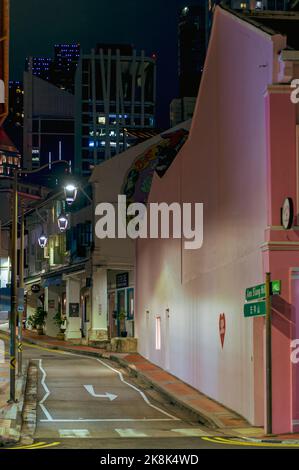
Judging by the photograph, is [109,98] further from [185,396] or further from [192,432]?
[192,432]

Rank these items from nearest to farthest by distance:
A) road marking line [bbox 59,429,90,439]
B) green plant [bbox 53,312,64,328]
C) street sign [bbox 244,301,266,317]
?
road marking line [bbox 59,429,90,439], street sign [bbox 244,301,266,317], green plant [bbox 53,312,64,328]

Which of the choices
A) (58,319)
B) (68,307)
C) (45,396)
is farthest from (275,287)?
(58,319)

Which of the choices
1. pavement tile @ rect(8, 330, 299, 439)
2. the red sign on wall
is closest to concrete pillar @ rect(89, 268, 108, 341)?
pavement tile @ rect(8, 330, 299, 439)

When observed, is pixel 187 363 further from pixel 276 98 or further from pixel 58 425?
pixel 276 98

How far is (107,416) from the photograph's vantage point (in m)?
24.1

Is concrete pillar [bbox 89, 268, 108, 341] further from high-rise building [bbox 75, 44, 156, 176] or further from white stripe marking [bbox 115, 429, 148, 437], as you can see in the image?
high-rise building [bbox 75, 44, 156, 176]

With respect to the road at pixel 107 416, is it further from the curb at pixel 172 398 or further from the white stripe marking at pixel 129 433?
the curb at pixel 172 398

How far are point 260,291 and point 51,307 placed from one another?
161 ft

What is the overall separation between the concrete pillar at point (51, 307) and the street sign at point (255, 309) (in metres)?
46.5

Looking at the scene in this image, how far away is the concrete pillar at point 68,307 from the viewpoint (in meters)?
60.5

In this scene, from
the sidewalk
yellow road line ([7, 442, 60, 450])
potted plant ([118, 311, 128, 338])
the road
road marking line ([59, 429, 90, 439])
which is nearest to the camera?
yellow road line ([7, 442, 60, 450])

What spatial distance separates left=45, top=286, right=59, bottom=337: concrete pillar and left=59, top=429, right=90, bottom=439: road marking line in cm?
4596

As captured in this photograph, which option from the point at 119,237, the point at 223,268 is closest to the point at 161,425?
the point at 223,268

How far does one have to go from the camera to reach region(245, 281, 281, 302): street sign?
19750 millimetres
